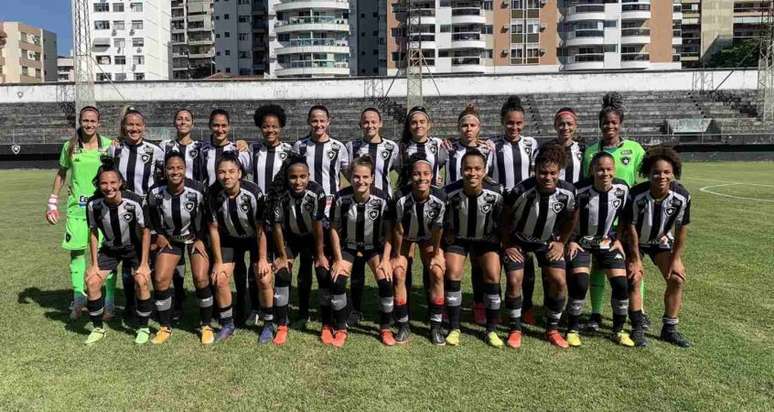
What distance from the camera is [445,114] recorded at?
104ft

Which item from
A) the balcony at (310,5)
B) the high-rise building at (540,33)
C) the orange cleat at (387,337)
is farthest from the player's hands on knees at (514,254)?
the balcony at (310,5)

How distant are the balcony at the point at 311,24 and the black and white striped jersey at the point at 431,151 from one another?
179 ft

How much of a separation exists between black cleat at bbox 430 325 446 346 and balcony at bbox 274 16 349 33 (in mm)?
55483

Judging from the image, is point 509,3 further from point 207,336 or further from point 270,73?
point 207,336

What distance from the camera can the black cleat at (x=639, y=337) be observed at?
434 centimetres

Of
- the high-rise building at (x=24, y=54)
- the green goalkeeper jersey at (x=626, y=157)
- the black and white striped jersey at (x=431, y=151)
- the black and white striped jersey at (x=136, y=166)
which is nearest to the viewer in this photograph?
the green goalkeeper jersey at (x=626, y=157)

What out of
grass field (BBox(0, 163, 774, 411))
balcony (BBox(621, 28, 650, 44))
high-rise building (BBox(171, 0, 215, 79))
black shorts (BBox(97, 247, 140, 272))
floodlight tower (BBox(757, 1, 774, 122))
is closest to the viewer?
grass field (BBox(0, 163, 774, 411))

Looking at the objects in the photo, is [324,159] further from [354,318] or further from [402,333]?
[402,333]

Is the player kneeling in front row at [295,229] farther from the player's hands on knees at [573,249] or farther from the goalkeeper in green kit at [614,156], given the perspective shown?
the goalkeeper in green kit at [614,156]

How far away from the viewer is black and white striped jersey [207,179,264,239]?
4523 millimetres

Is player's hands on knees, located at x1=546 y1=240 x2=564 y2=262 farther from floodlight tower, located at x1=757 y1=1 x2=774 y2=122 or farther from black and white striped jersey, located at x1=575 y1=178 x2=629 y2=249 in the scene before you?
floodlight tower, located at x1=757 y1=1 x2=774 y2=122

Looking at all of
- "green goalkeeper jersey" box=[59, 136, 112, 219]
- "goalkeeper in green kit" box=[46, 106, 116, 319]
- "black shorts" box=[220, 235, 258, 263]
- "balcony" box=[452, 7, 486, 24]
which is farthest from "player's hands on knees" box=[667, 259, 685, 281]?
"balcony" box=[452, 7, 486, 24]

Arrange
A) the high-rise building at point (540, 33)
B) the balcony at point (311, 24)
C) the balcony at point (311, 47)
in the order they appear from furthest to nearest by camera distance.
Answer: the balcony at point (311, 24) → the balcony at point (311, 47) → the high-rise building at point (540, 33)

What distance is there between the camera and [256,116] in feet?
16.5
